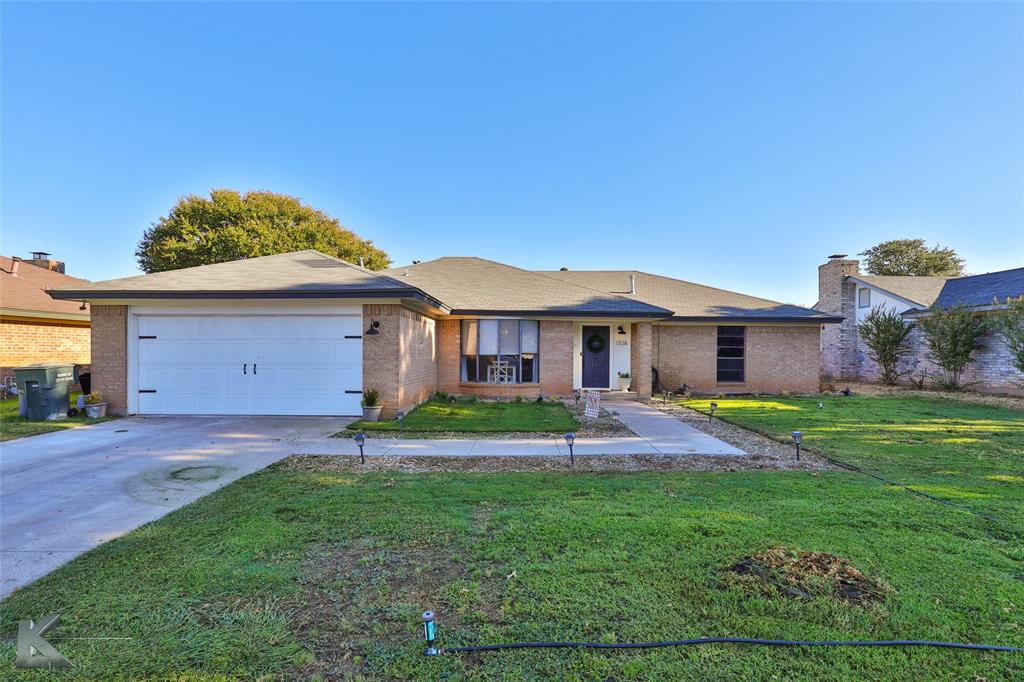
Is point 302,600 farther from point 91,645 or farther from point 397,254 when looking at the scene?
point 397,254

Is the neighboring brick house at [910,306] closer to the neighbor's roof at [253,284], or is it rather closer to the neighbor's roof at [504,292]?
the neighbor's roof at [504,292]

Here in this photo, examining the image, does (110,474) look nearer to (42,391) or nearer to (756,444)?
(42,391)

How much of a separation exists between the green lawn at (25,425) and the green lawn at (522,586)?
6390 millimetres

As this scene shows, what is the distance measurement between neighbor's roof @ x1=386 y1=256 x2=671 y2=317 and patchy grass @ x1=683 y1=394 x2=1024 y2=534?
148 inches

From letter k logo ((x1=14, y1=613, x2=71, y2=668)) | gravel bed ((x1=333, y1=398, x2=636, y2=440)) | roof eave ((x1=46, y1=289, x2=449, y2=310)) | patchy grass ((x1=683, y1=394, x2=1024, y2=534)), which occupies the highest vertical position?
roof eave ((x1=46, y1=289, x2=449, y2=310))

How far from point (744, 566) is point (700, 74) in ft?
45.1

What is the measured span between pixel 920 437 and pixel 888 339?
12894mm

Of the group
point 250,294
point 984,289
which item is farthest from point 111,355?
point 984,289

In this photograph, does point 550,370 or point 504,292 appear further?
point 504,292

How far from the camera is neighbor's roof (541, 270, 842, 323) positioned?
50.5 feet

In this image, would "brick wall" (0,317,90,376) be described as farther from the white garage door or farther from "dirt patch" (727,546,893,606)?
"dirt patch" (727,546,893,606)

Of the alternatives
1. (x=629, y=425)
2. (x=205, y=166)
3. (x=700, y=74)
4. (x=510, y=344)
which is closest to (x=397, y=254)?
(x=205, y=166)

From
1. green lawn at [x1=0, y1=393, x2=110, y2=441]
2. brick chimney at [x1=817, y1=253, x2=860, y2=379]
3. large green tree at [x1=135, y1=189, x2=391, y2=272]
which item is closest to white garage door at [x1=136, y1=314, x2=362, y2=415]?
green lawn at [x1=0, y1=393, x2=110, y2=441]

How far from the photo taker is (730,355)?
52.4 ft
